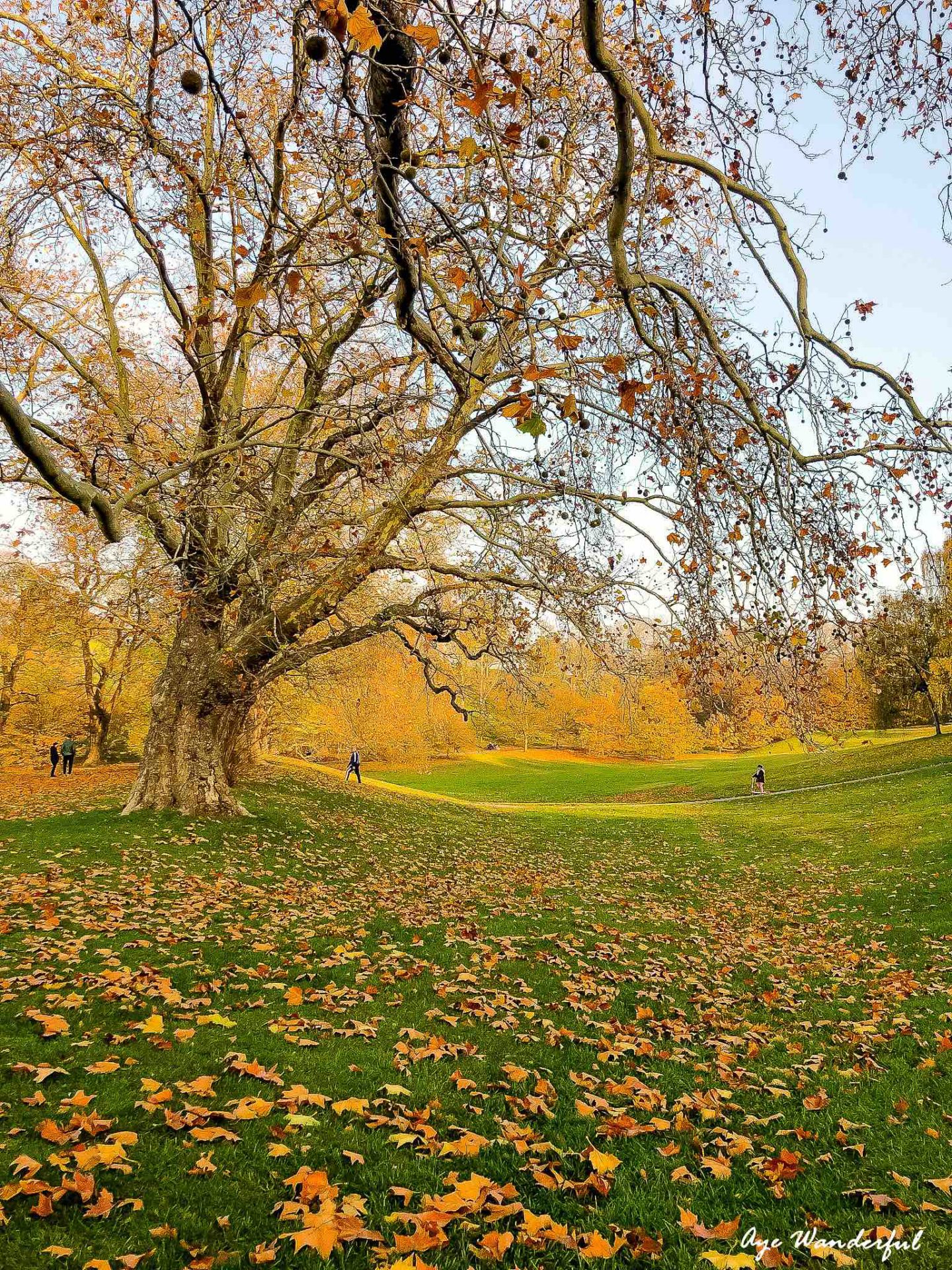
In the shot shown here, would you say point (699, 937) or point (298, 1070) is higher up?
point (298, 1070)

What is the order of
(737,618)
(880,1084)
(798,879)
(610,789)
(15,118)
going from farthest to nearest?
(610,789) < (798,879) < (15,118) < (880,1084) < (737,618)

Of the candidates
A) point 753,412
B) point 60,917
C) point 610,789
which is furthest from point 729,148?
point 610,789

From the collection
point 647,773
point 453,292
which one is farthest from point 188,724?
point 647,773

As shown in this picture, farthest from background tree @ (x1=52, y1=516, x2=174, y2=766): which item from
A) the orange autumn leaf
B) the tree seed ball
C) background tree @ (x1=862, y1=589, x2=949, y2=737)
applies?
background tree @ (x1=862, y1=589, x2=949, y2=737)

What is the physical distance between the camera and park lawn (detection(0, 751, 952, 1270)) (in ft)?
9.36

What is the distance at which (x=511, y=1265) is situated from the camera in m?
2.62

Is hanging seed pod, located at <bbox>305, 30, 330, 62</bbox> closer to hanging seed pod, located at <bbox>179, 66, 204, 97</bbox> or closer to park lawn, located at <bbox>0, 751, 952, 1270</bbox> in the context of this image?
hanging seed pod, located at <bbox>179, 66, 204, 97</bbox>

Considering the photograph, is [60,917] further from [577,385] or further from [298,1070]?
[577,385]

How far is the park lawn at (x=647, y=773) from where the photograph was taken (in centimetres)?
3166

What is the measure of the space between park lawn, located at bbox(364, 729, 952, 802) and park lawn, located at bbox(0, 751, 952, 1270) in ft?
70.8

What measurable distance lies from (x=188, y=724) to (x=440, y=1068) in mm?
9897

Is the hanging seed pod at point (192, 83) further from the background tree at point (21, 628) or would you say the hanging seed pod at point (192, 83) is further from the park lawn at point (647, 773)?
the park lawn at point (647, 773)

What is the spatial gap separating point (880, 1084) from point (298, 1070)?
381 centimetres

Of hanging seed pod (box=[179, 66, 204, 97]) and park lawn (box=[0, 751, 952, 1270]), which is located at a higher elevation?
hanging seed pod (box=[179, 66, 204, 97])
